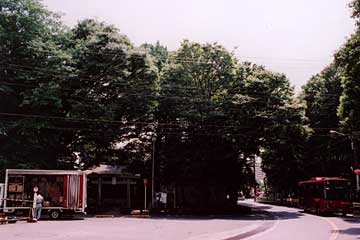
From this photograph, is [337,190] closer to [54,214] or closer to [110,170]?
[54,214]

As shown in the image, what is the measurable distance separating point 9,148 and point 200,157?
1591cm

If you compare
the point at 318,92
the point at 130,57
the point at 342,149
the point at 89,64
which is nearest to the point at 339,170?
the point at 342,149

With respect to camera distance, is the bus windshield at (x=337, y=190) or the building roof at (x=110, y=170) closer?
the bus windshield at (x=337, y=190)

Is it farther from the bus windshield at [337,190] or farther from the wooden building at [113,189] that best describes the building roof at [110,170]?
the bus windshield at [337,190]

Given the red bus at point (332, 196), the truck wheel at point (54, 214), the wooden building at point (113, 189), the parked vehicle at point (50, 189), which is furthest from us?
the wooden building at point (113, 189)

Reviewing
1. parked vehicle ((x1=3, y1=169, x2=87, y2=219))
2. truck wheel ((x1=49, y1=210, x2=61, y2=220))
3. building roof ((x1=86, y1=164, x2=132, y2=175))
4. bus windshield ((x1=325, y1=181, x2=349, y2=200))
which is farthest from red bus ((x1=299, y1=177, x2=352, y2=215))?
truck wheel ((x1=49, y1=210, x2=61, y2=220))

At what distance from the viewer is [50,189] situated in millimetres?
28391

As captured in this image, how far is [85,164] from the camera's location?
3756 centimetres

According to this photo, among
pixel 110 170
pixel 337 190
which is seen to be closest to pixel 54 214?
pixel 110 170

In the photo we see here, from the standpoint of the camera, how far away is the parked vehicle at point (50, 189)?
90.6 ft

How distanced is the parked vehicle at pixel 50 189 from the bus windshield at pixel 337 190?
18.3 meters

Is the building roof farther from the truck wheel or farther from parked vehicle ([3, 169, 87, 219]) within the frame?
the truck wheel

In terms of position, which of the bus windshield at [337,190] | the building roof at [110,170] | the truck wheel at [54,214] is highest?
the building roof at [110,170]

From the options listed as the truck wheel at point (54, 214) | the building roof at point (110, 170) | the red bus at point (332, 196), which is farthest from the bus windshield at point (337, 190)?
the truck wheel at point (54, 214)
